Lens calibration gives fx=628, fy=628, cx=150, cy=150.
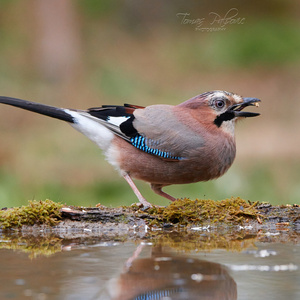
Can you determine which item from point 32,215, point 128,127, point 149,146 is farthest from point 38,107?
point 32,215

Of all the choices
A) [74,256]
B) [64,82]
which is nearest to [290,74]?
[64,82]

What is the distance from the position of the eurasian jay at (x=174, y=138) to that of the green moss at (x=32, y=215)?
105 cm

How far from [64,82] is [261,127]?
16.8ft

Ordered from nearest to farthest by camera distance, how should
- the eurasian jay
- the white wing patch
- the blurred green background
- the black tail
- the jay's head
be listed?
the eurasian jay < the jay's head < the black tail < the white wing patch < the blurred green background

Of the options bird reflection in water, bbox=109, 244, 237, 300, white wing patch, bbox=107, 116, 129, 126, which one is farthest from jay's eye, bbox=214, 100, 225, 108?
bird reflection in water, bbox=109, 244, 237, 300

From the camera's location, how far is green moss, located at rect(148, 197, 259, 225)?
16.5ft

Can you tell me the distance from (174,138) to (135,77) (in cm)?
1301

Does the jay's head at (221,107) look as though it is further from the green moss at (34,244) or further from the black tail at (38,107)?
the green moss at (34,244)

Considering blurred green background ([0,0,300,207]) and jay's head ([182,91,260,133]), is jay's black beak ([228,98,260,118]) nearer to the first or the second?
jay's head ([182,91,260,133])

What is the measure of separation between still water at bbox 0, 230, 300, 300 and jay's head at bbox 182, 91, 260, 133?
1.60 m

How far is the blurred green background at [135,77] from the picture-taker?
10.4 metres

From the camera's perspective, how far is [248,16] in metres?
20.9

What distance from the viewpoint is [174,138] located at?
598cm

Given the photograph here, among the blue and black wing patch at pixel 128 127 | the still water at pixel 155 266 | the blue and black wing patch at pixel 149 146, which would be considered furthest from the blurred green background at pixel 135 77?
the still water at pixel 155 266
